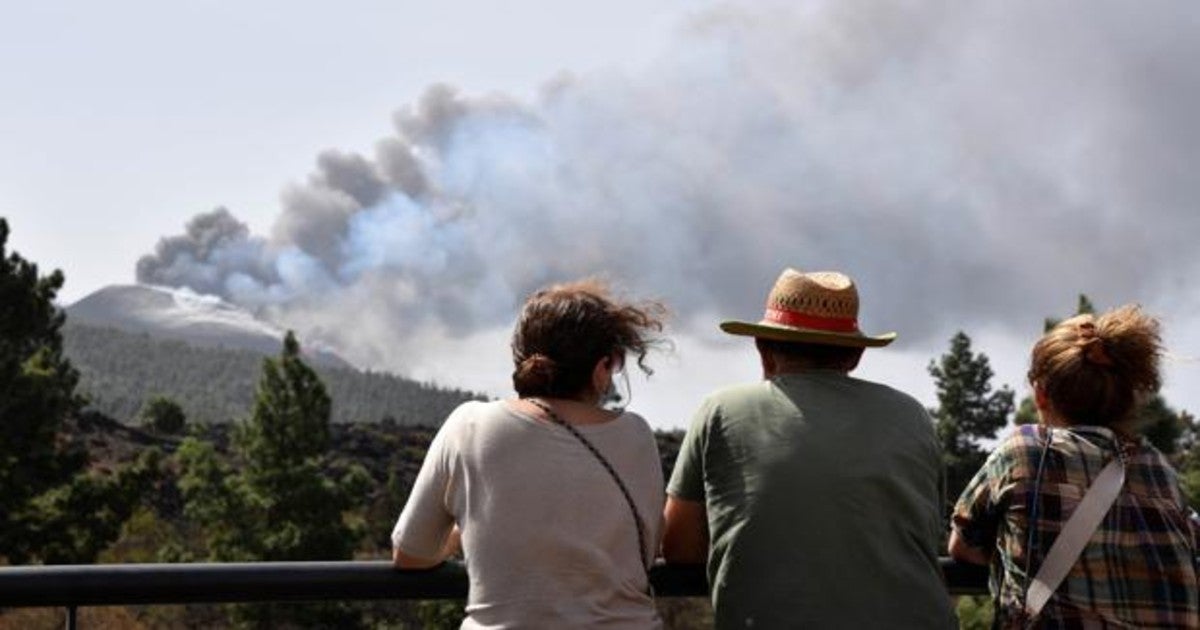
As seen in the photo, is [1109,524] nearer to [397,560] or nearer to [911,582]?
[911,582]

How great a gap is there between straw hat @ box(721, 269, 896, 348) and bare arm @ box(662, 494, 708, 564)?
42 centimetres

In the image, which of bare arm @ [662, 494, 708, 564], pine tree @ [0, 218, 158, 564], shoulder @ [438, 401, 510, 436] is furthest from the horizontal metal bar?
pine tree @ [0, 218, 158, 564]

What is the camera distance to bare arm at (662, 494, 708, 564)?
3.70m

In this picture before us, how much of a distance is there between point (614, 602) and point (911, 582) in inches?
25.4

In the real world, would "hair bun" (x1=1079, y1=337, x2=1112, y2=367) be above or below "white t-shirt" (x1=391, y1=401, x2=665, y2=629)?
above

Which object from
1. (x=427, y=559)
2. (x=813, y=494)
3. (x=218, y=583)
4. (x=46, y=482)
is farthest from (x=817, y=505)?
(x=46, y=482)

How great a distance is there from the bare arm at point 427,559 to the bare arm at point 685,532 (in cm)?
47

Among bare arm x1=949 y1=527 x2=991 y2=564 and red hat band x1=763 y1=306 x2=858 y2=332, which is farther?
bare arm x1=949 y1=527 x2=991 y2=564

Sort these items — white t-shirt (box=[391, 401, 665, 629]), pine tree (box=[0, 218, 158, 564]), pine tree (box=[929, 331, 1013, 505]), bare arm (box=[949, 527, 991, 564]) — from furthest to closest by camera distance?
pine tree (box=[929, 331, 1013, 505])
pine tree (box=[0, 218, 158, 564])
bare arm (box=[949, 527, 991, 564])
white t-shirt (box=[391, 401, 665, 629])

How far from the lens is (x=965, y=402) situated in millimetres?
66125

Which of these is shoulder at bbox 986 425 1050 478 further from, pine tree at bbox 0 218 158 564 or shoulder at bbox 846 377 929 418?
pine tree at bbox 0 218 158 564

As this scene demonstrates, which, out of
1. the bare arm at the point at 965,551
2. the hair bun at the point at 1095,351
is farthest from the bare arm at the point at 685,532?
the hair bun at the point at 1095,351

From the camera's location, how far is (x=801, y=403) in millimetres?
3598

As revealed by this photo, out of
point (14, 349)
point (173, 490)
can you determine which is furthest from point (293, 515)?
point (173, 490)
